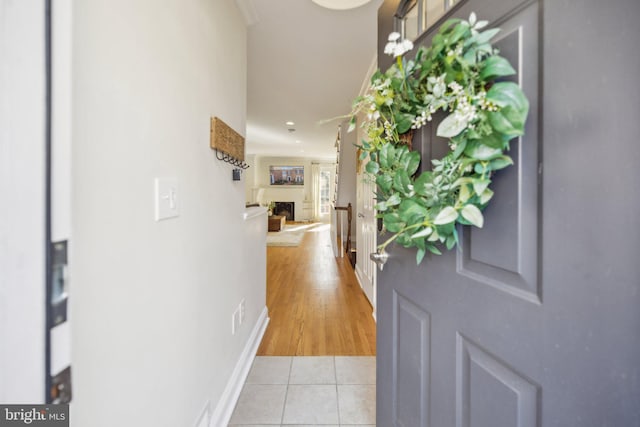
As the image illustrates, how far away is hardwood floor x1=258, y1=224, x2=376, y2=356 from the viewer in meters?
2.04

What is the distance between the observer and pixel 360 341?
213cm

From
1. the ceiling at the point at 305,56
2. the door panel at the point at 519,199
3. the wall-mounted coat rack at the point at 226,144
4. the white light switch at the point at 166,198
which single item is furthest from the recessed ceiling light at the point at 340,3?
the white light switch at the point at 166,198

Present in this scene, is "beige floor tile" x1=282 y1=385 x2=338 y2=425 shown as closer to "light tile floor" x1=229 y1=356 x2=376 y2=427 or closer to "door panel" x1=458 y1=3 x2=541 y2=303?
"light tile floor" x1=229 y1=356 x2=376 y2=427

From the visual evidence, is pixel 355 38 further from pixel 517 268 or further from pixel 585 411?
pixel 585 411

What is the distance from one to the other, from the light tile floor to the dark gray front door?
89 centimetres

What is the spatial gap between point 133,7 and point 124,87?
0.22 metres

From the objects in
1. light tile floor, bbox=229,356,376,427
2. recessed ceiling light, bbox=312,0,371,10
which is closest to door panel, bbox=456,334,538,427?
light tile floor, bbox=229,356,376,427

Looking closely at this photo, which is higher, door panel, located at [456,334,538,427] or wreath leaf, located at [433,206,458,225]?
wreath leaf, located at [433,206,458,225]

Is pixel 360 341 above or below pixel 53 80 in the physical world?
below

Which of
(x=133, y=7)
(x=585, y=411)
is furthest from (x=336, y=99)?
(x=585, y=411)

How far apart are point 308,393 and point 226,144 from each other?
4.72 ft

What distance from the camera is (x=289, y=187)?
10523 mm

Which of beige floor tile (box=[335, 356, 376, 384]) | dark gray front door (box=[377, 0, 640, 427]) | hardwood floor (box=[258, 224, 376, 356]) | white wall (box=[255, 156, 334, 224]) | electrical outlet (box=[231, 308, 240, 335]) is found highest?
white wall (box=[255, 156, 334, 224])

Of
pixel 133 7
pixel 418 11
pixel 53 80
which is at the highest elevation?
pixel 418 11
